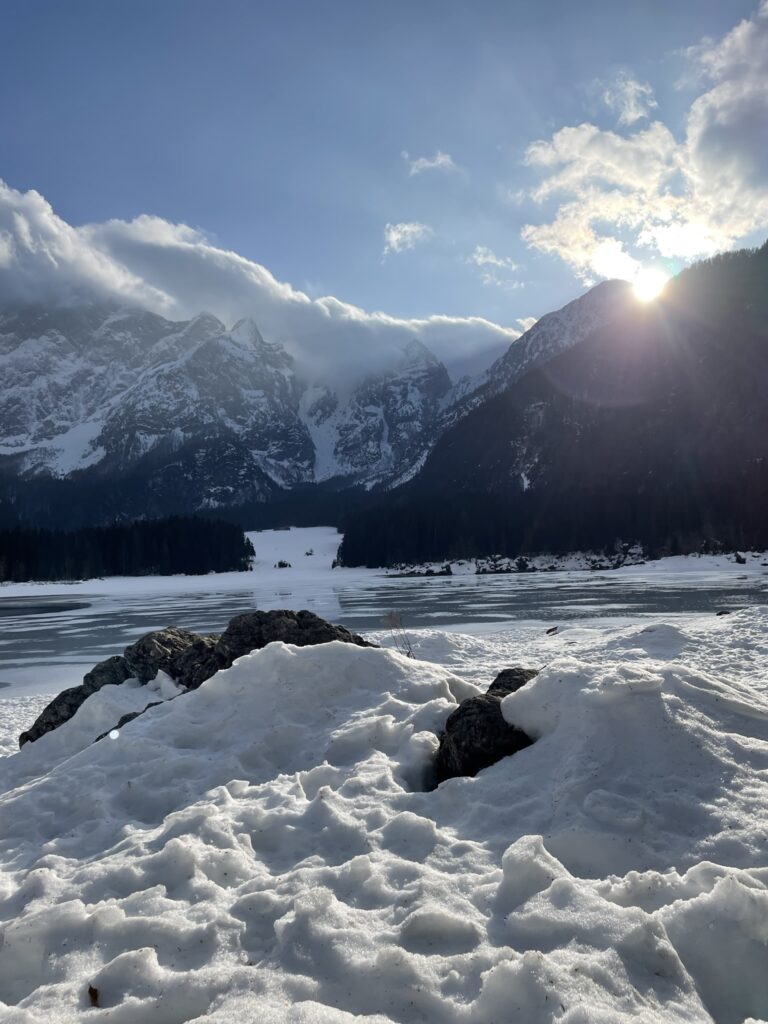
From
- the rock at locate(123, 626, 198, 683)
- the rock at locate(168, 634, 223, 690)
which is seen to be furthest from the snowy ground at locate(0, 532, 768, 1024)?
the rock at locate(123, 626, 198, 683)

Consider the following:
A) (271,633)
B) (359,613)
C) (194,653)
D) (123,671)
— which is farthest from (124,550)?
(271,633)

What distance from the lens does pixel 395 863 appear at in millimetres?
5184

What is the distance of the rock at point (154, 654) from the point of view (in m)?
13.1

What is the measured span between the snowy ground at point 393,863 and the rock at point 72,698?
4.28 metres

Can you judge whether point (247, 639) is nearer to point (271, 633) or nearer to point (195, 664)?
point (271, 633)

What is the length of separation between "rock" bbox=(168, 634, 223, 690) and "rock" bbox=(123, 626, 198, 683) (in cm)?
24

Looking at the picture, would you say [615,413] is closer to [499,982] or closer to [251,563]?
[251,563]

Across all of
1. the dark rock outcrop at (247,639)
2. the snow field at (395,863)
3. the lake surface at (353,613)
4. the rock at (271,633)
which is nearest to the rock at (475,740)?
the snow field at (395,863)

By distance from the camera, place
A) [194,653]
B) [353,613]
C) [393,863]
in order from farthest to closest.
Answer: [353,613] → [194,653] → [393,863]

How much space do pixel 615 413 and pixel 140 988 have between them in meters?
197

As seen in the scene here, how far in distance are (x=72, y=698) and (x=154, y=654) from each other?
5.76 feet

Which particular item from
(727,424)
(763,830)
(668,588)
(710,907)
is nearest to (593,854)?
(710,907)

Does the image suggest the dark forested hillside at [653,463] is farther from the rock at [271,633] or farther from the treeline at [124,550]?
the rock at [271,633]

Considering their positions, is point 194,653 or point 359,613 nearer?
point 194,653
